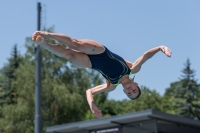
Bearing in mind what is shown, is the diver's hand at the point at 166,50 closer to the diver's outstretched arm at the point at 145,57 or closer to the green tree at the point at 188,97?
the diver's outstretched arm at the point at 145,57

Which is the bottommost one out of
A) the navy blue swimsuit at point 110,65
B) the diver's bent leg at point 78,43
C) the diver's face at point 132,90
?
the diver's face at point 132,90

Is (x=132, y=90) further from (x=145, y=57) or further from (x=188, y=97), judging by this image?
(x=188, y=97)

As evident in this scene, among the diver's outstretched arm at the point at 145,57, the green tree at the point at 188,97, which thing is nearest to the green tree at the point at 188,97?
the green tree at the point at 188,97

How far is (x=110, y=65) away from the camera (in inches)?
299

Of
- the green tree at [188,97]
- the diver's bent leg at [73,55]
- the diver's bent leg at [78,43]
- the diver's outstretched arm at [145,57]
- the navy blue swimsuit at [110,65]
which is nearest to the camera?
the diver's bent leg at [78,43]

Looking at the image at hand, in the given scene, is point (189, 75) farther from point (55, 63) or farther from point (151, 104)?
point (55, 63)

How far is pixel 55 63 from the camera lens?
30188 mm

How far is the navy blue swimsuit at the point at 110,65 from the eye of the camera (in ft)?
24.6

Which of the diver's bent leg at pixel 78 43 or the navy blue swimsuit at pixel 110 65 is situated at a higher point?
the diver's bent leg at pixel 78 43

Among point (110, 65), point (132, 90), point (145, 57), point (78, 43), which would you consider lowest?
point (132, 90)

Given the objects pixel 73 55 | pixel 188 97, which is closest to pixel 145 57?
pixel 73 55

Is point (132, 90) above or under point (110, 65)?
under

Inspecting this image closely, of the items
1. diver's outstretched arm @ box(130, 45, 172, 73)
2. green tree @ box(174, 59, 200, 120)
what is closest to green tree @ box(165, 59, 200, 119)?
green tree @ box(174, 59, 200, 120)

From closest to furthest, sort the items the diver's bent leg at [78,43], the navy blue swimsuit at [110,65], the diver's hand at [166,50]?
the diver's bent leg at [78,43] → the diver's hand at [166,50] → the navy blue swimsuit at [110,65]
